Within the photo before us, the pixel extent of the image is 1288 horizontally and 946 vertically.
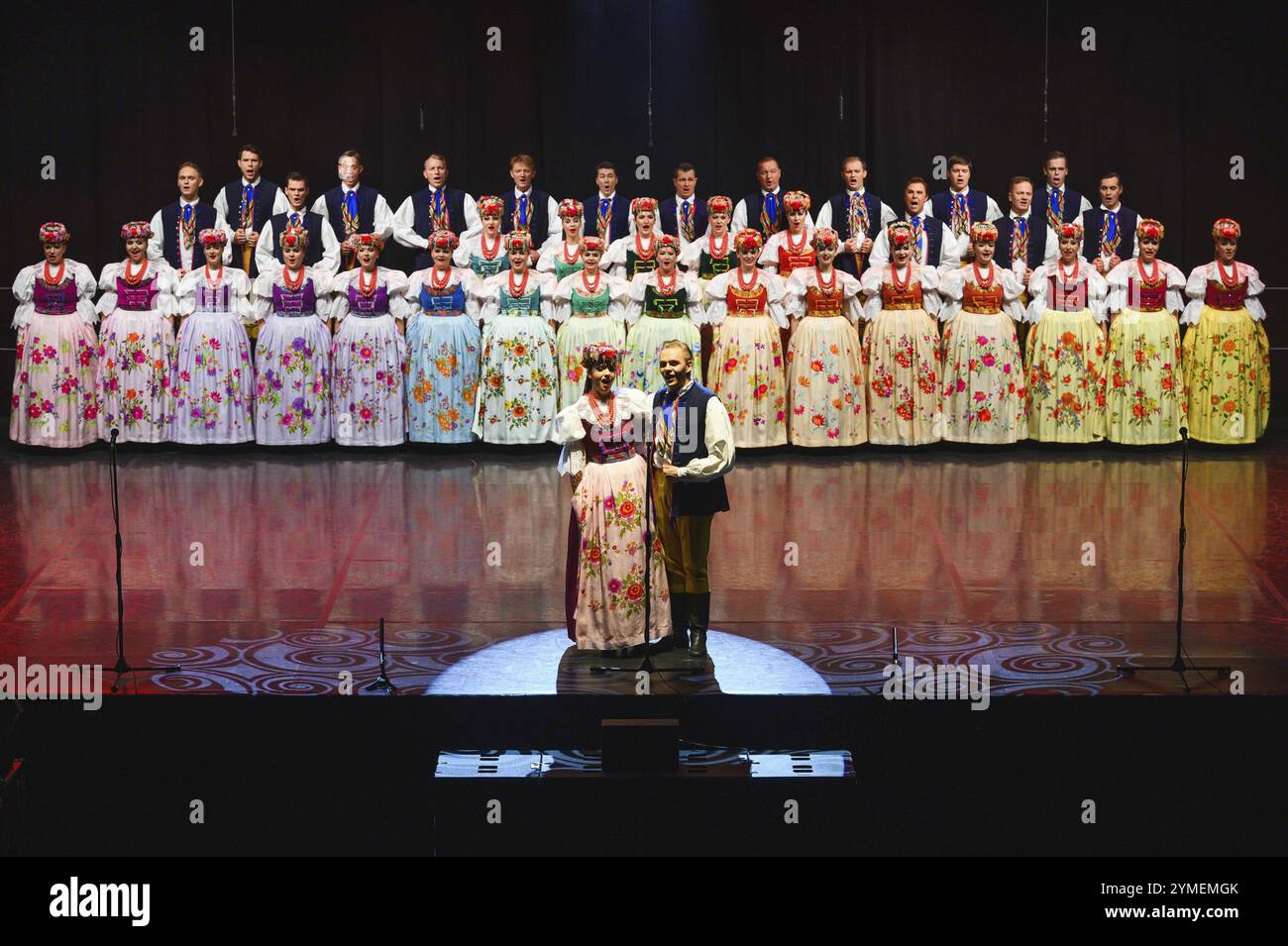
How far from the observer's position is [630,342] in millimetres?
10195

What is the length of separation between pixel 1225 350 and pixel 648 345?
3009 millimetres

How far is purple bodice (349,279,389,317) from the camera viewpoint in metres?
10.3

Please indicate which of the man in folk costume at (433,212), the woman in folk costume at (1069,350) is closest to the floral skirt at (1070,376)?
the woman in folk costume at (1069,350)

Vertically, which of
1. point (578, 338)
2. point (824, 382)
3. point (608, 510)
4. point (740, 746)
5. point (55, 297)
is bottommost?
point (740, 746)

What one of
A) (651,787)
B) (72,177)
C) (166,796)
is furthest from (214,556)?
(72,177)

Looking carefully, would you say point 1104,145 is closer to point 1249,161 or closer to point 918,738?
point 1249,161

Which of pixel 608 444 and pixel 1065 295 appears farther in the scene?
Result: pixel 1065 295

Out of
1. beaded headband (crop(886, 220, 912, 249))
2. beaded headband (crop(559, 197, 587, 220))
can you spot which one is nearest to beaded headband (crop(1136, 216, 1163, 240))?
beaded headband (crop(886, 220, 912, 249))

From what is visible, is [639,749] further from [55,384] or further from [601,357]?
[55,384]

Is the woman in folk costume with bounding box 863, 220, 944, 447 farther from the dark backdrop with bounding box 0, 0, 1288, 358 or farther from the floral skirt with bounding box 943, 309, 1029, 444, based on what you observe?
the dark backdrop with bounding box 0, 0, 1288, 358

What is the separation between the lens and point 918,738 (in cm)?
620

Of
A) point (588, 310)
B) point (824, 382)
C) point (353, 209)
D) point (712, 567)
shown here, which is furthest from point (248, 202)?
point (712, 567)

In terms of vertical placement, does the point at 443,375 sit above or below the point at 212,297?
below

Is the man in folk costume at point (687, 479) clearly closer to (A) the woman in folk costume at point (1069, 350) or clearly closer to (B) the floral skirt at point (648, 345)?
(B) the floral skirt at point (648, 345)
